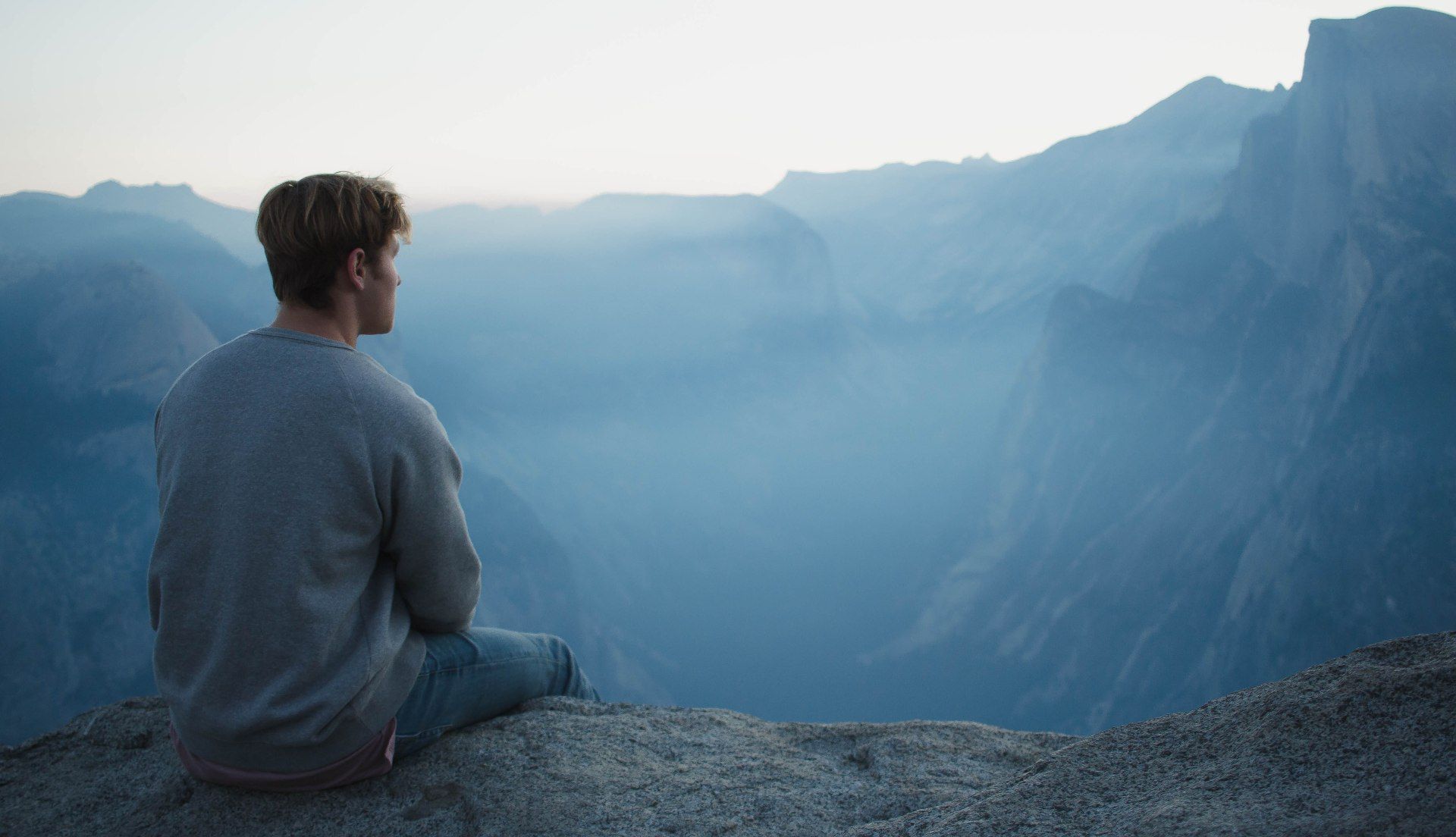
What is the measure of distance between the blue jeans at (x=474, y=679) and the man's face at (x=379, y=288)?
29.2 inches

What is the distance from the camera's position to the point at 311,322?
1451mm

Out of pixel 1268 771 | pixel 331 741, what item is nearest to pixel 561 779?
pixel 331 741

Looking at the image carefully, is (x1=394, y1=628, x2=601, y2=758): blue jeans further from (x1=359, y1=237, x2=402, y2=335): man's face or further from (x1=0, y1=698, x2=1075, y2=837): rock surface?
(x1=359, y1=237, x2=402, y2=335): man's face

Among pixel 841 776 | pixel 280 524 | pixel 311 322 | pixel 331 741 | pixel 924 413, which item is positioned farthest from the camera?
pixel 924 413

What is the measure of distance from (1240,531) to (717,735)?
34618 millimetres

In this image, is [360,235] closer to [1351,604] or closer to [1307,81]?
[1351,604]

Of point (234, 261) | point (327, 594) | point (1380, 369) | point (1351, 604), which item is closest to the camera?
point (327, 594)

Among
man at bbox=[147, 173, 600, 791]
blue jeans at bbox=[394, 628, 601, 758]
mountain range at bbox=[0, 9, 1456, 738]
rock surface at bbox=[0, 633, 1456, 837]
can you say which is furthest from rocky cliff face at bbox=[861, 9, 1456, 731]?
man at bbox=[147, 173, 600, 791]

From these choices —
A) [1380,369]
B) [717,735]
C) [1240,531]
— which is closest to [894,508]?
[1240,531]

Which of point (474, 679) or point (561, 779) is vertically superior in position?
point (474, 679)

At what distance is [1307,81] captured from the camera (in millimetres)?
34438

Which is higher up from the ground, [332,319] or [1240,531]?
[332,319]

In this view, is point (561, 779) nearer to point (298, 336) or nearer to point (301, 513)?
point (301, 513)

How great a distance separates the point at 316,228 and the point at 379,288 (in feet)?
0.58
